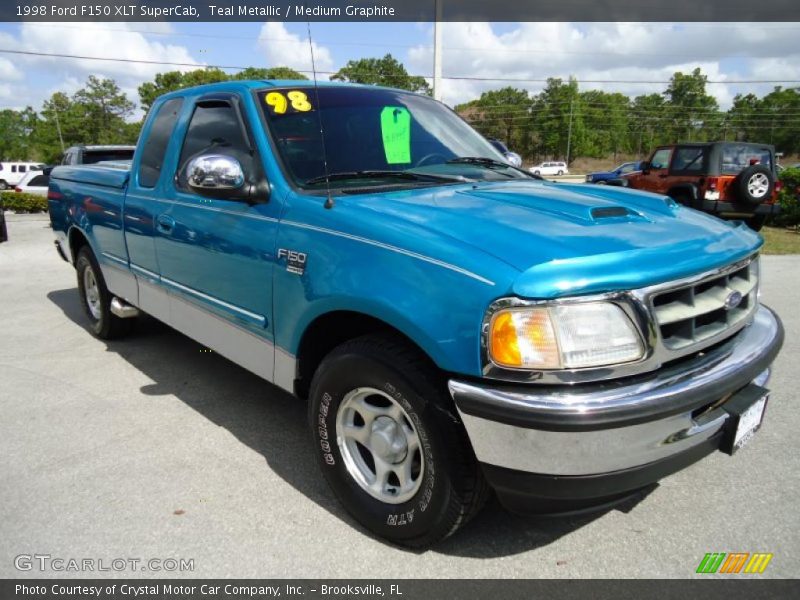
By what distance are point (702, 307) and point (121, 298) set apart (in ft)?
14.0

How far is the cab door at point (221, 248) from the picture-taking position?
9.35 ft

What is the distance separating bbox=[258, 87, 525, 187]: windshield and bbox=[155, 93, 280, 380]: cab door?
0.20 m

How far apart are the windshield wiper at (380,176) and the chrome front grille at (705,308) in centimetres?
127

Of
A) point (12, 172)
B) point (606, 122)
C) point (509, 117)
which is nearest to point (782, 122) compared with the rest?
point (606, 122)

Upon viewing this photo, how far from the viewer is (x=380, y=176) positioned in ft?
9.58

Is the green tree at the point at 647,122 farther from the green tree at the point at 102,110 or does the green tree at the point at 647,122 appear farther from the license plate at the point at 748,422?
the license plate at the point at 748,422

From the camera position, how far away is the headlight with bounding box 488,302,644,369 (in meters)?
1.91

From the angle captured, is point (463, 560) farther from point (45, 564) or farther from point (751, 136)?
point (751, 136)

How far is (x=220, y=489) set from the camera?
115 inches

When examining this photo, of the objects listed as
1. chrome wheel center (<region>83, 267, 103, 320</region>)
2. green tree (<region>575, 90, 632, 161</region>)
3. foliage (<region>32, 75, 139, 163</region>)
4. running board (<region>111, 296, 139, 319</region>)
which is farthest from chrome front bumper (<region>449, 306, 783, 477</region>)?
green tree (<region>575, 90, 632, 161</region>)

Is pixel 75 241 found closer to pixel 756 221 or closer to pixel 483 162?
pixel 483 162

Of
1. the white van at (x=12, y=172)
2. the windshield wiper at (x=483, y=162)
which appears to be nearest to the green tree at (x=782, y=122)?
the white van at (x=12, y=172)

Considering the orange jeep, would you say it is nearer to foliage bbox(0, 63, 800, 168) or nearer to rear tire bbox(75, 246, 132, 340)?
rear tire bbox(75, 246, 132, 340)

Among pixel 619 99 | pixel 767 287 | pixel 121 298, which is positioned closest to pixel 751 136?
pixel 619 99
